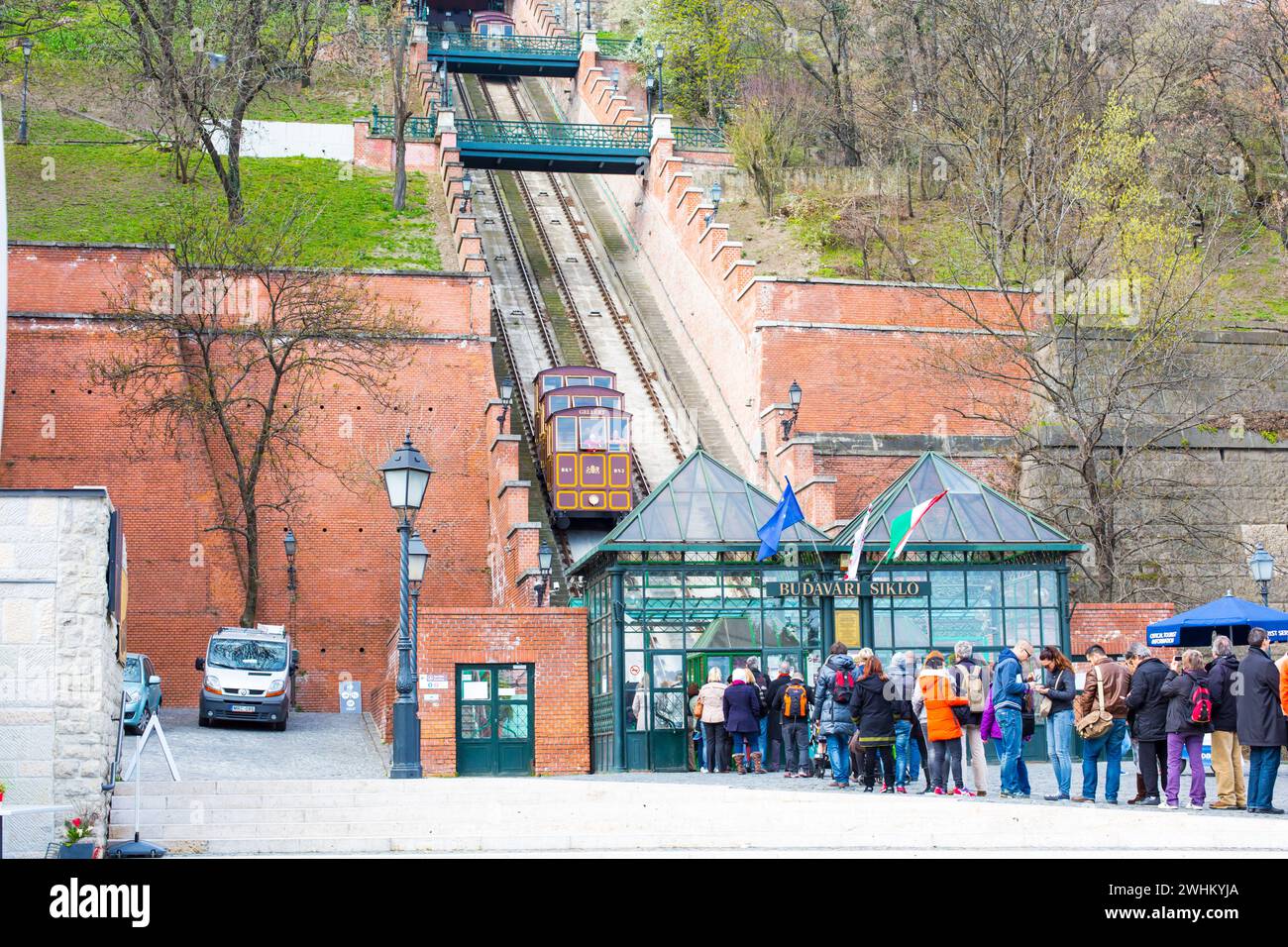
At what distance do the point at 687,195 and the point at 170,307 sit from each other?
13.7m

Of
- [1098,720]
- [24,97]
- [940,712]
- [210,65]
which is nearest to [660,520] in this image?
[940,712]

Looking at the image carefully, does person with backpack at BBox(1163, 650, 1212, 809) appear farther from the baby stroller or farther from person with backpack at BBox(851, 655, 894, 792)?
the baby stroller

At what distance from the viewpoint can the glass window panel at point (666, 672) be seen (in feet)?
72.0

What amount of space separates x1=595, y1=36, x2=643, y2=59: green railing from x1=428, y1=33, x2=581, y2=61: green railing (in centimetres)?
103

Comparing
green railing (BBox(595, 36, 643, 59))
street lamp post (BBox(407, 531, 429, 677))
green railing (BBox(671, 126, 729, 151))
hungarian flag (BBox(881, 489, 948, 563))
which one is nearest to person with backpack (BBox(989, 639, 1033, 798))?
hungarian flag (BBox(881, 489, 948, 563))

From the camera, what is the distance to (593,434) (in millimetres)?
33875

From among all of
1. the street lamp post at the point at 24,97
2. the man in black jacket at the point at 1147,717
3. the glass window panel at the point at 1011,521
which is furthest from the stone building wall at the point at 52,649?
the street lamp post at the point at 24,97

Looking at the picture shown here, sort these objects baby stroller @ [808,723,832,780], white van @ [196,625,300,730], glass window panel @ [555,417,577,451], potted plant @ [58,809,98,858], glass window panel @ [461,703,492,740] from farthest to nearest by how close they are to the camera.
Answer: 1. glass window panel @ [555,417,577,451]
2. white van @ [196,625,300,730]
3. glass window panel @ [461,703,492,740]
4. baby stroller @ [808,723,832,780]
5. potted plant @ [58,809,98,858]

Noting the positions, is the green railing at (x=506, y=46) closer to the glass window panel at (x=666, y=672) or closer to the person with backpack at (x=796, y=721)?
the glass window panel at (x=666, y=672)

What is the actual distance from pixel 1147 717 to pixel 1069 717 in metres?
0.75

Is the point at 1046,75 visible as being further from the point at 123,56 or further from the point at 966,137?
the point at 123,56

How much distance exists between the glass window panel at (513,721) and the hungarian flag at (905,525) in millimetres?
6162

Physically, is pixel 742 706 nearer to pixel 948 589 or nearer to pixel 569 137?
pixel 948 589

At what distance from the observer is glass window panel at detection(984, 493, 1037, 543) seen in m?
21.8
